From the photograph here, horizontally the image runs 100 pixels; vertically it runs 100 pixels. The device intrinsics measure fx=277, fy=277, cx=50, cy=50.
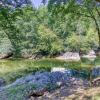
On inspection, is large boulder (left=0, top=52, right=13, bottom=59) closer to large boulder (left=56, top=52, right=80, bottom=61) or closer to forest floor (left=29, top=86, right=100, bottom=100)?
large boulder (left=56, top=52, right=80, bottom=61)

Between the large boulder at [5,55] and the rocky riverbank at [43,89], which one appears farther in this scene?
the large boulder at [5,55]

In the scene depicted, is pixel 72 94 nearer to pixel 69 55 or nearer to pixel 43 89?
pixel 43 89

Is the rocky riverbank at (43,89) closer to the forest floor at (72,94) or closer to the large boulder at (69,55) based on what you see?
the forest floor at (72,94)

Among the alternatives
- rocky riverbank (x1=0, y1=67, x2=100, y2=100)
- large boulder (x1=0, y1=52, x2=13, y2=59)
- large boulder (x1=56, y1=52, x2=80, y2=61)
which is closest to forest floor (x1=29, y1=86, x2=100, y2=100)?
rocky riverbank (x1=0, y1=67, x2=100, y2=100)

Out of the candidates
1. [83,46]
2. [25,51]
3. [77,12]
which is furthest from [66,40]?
[77,12]

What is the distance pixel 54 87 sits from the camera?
40.4 ft

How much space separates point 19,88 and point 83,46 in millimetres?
38805

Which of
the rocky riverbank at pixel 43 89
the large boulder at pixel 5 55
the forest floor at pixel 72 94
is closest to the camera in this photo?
the forest floor at pixel 72 94

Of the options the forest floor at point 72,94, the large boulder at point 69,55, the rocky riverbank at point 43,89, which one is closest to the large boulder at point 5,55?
the large boulder at point 69,55

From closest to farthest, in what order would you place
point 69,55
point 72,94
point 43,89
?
point 72,94 < point 43,89 < point 69,55

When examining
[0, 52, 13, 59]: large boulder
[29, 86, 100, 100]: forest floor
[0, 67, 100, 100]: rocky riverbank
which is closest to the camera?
[29, 86, 100, 100]: forest floor

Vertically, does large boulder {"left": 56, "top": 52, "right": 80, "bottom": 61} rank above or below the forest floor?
below

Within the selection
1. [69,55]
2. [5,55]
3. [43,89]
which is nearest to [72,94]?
[43,89]

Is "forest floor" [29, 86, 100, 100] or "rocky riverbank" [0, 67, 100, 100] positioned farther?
"rocky riverbank" [0, 67, 100, 100]
